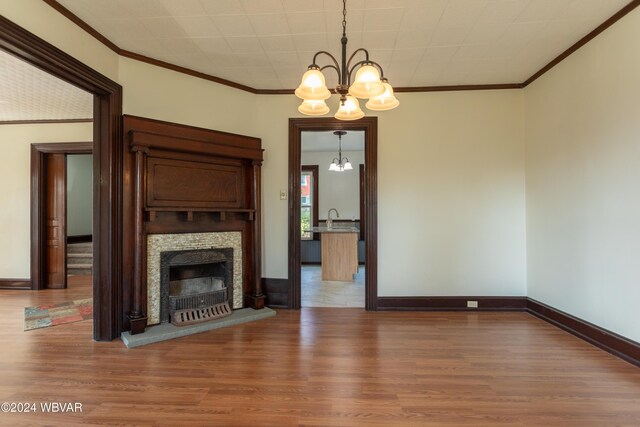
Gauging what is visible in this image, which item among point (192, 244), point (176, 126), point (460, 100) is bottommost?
point (192, 244)

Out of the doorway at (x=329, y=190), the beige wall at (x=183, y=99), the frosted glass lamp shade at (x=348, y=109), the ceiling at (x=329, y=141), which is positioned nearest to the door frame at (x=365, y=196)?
the beige wall at (x=183, y=99)

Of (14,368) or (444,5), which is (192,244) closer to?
(14,368)

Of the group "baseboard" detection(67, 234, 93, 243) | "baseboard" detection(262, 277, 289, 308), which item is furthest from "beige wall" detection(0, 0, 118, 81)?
"baseboard" detection(67, 234, 93, 243)

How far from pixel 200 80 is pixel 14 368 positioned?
3133 mm

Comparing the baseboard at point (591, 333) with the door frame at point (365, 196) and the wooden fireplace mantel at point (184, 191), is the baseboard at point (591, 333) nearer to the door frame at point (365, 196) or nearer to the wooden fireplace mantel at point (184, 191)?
the door frame at point (365, 196)

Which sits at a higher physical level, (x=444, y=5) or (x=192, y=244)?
(x=444, y=5)

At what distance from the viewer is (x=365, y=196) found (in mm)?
4152

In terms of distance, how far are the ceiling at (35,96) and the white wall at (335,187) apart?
15.7 ft

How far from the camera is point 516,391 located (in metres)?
2.19

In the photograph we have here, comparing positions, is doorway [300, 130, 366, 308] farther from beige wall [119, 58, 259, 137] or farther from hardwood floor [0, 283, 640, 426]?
hardwood floor [0, 283, 640, 426]

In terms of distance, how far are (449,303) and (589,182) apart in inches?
76.2

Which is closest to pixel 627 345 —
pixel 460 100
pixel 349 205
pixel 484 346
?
pixel 484 346

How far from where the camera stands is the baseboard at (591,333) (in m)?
2.60

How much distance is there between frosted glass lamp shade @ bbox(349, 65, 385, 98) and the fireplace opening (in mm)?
2554
